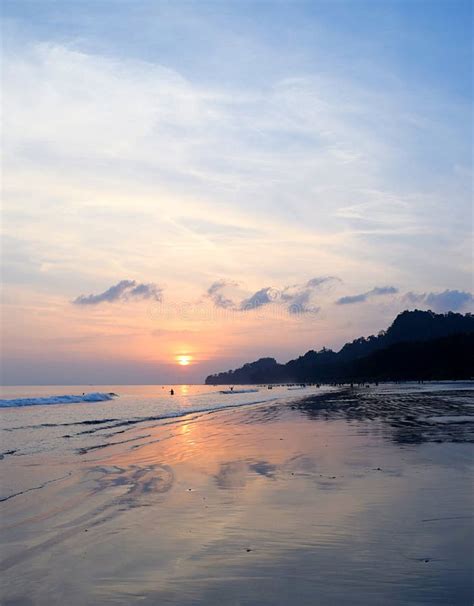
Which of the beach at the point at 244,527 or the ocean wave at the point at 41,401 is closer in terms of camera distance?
the beach at the point at 244,527

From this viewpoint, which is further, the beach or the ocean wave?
the ocean wave

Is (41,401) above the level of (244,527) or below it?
below

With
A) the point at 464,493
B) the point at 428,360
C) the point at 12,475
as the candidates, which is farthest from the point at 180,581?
the point at 428,360

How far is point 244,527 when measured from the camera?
10.5 metres

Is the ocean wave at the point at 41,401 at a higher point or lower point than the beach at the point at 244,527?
lower

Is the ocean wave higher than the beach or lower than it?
lower

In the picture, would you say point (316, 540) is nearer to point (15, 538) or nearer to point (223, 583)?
point (223, 583)

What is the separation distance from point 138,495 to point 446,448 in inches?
480

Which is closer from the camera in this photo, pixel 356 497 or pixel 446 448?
pixel 356 497

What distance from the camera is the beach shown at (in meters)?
7.40

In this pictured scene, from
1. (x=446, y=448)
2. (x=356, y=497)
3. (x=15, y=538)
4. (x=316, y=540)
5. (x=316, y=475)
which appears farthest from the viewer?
(x=446, y=448)

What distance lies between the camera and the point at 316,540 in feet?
30.9

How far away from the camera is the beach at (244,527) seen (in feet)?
24.3

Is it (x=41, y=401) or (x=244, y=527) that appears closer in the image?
(x=244, y=527)
